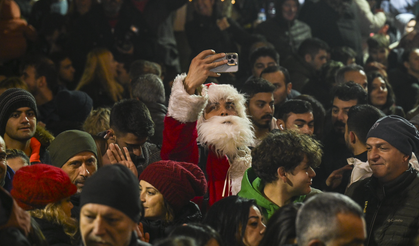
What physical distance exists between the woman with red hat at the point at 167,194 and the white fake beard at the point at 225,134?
61 cm

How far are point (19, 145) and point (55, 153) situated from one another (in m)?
0.65

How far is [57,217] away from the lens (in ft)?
11.0

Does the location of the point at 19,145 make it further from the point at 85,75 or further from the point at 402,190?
the point at 402,190

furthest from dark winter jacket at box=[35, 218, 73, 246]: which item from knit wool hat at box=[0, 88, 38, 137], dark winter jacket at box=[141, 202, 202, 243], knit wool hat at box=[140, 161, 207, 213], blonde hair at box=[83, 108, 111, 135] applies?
blonde hair at box=[83, 108, 111, 135]

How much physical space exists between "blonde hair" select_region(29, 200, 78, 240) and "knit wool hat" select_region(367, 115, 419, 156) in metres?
2.27

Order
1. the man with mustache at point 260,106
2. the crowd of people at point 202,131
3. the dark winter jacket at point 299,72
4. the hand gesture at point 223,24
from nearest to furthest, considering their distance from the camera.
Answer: the crowd of people at point 202,131
the man with mustache at point 260,106
the dark winter jacket at point 299,72
the hand gesture at point 223,24

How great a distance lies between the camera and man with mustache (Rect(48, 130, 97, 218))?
415 cm

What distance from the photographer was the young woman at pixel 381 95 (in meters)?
6.88

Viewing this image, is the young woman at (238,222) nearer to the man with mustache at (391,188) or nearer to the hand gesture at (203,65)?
the hand gesture at (203,65)

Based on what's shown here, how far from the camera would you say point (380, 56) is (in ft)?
29.5

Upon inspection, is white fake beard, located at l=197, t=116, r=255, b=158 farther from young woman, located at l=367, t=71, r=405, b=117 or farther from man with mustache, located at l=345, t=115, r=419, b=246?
young woman, located at l=367, t=71, r=405, b=117

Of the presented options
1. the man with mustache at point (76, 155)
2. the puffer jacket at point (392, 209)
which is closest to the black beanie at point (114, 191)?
the man with mustache at point (76, 155)

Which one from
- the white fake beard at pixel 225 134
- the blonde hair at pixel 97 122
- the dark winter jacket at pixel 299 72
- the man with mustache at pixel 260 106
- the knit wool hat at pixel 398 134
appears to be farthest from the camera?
the dark winter jacket at pixel 299 72

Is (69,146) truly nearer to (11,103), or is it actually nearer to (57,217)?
(11,103)
